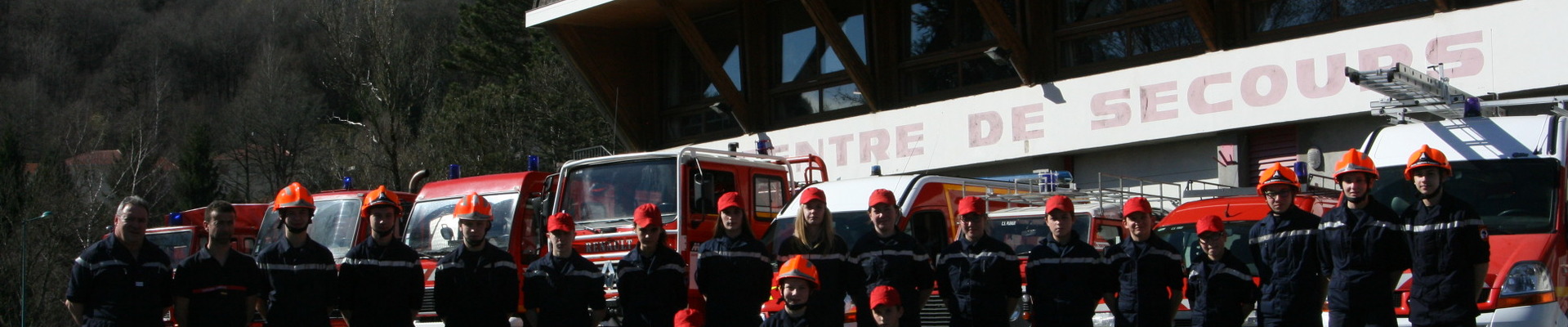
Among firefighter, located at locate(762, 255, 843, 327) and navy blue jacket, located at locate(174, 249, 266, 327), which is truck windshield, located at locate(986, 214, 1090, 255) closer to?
firefighter, located at locate(762, 255, 843, 327)

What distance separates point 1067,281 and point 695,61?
53.4 feet

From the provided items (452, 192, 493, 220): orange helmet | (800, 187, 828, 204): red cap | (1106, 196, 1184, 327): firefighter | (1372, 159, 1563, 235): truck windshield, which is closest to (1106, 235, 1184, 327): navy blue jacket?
(1106, 196, 1184, 327): firefighter

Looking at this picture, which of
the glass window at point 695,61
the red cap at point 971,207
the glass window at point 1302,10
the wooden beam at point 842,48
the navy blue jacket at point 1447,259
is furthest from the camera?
the glass window at point 695,61

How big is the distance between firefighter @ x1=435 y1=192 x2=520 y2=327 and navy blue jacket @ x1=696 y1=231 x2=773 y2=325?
1272mm

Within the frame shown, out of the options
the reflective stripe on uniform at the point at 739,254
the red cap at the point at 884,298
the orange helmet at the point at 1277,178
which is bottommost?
the red cap at the point at 884,298

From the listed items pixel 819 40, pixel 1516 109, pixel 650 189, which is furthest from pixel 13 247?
pixel 1516 109

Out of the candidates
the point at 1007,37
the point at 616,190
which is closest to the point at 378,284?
the point at 616,190

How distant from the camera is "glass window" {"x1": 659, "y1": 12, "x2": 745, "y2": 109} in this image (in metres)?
23.2

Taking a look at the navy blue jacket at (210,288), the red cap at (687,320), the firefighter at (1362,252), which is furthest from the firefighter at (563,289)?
the firefighter at (1362,252)

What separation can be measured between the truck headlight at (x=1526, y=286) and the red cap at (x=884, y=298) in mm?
4192

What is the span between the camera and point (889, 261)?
318 inches

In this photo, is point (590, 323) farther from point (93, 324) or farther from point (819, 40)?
point (819, 40)

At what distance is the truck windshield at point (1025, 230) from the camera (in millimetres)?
11055

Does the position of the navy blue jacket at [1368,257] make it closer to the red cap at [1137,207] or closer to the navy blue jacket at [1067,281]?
the red cap at [1137,207]
